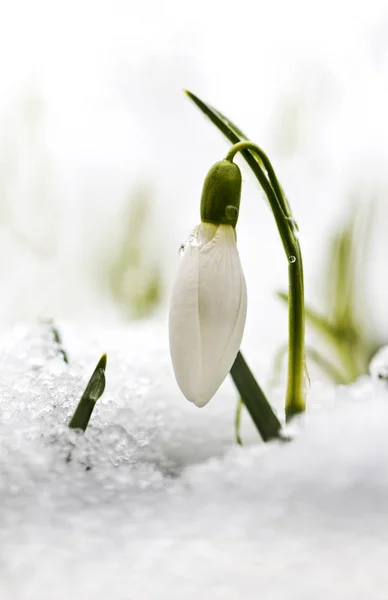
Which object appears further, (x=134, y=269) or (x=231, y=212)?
(x=134, y=269)

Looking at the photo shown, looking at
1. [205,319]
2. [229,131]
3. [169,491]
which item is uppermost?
[229,131]

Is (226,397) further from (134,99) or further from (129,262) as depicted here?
(134,99)

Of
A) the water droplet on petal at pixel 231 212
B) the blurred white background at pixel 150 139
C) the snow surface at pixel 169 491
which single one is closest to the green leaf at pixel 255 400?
the snow surface at pixel 169 491

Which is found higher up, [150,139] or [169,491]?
[150,139]

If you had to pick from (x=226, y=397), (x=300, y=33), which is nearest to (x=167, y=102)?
(x=300, y=33)

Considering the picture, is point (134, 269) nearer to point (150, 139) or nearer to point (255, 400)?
point (150, 139)

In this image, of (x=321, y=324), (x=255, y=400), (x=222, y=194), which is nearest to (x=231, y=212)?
(x=222, y=194)
